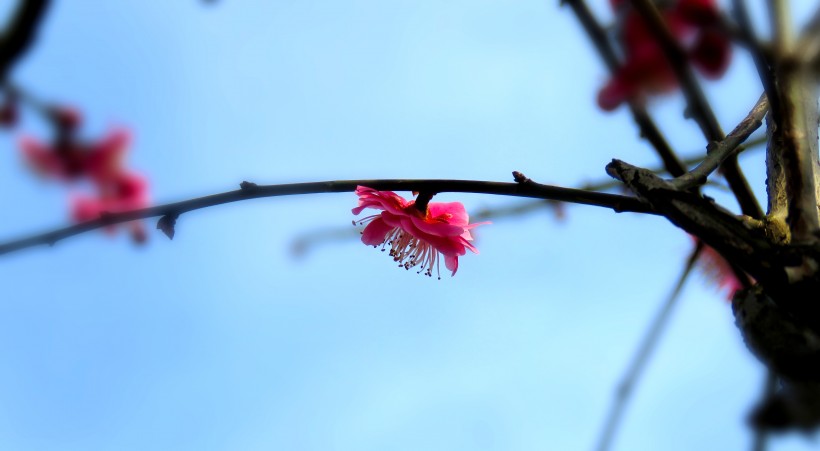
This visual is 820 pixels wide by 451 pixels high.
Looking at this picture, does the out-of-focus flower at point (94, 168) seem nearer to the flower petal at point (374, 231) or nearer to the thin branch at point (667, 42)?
the flower petal at point (374, 231)

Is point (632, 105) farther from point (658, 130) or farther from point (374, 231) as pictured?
point (374, 231)

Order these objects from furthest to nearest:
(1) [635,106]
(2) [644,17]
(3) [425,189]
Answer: (3) [425,189]
(1) [635,106]
(2) [644,17]

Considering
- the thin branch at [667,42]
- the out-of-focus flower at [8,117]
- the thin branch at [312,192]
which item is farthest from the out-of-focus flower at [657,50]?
the out-of-focus flower at [8,117]

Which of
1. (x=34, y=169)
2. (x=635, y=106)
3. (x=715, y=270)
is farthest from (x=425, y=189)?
(x=34, y=169)

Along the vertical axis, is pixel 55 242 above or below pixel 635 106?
below

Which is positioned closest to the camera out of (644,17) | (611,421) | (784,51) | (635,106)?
(784,51)

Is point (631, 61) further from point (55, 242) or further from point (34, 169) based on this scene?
point (34, 169)

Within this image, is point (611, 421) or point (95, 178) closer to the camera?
point (611, 421)
